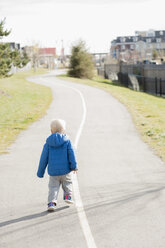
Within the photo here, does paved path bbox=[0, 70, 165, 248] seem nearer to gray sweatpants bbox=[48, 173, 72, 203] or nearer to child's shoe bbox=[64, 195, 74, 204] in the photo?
child's shoe bbox=[64, 195, 74, 204]

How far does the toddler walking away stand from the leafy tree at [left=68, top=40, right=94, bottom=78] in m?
52.0

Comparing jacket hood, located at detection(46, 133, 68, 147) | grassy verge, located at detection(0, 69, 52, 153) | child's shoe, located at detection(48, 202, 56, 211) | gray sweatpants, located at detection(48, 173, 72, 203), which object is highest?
jacket hood, located at detection(46, 133, 68, 147)

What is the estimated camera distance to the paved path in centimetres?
518

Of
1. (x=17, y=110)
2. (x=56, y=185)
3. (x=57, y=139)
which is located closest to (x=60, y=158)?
(x=57, y=139)

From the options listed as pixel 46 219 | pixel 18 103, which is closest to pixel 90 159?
pixel 46 219

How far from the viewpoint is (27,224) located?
5781mm

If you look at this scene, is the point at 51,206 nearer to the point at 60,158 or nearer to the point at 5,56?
the point at 60,158

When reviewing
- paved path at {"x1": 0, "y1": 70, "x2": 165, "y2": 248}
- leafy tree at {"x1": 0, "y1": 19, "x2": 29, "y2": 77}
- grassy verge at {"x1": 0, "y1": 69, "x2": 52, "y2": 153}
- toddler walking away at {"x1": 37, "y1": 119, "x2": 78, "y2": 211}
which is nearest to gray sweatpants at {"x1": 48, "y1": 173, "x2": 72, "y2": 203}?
toddler walking away at {"x1": 37, "y1": 119, "x2": 78, "y2": 211}

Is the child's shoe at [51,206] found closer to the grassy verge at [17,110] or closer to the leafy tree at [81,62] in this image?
the grassy verge at [17,110]

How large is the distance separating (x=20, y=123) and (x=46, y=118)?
1790 millimetres

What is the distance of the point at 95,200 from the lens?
6836mm

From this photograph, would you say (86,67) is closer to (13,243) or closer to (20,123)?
(20,123)

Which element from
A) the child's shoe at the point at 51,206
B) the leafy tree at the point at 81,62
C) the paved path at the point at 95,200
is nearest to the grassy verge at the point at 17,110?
the paved path at the point at 95,200

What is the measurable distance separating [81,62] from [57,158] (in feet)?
171
